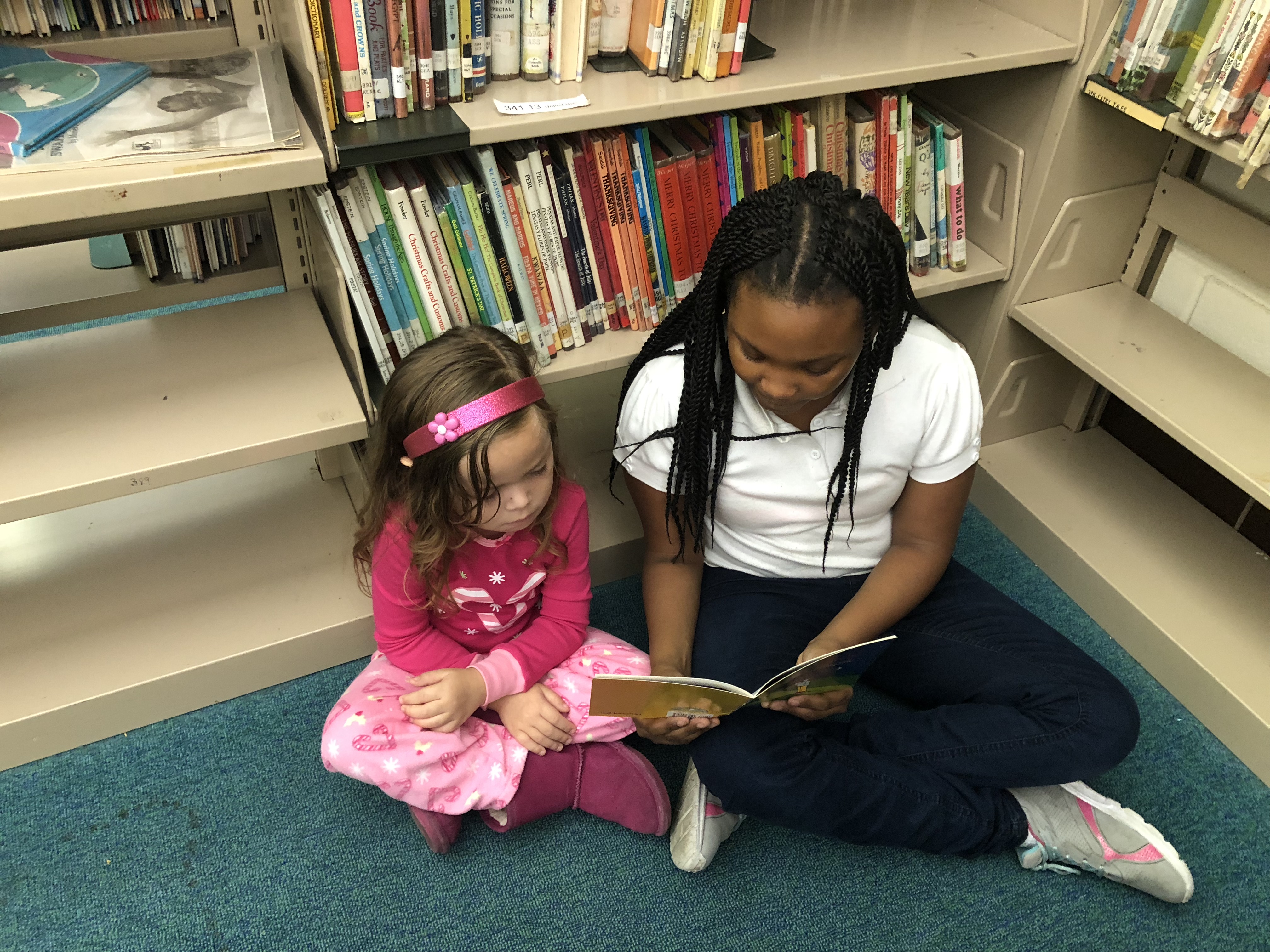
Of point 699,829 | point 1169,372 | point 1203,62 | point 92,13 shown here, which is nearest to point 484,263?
point 92,13

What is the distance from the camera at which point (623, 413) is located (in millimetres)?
1324

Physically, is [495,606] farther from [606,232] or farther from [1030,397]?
[1030,397]

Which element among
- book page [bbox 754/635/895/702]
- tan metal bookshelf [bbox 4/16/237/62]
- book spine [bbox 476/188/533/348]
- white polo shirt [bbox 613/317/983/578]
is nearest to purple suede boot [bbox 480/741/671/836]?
book page [bbox 754/635/895/702]

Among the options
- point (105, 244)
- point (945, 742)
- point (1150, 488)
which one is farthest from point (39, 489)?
point (1150, 488)

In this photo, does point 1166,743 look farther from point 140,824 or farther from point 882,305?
point 140,824

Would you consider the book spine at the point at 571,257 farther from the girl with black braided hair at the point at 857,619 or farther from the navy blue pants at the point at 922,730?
the navy blue pants at the point at 922,730

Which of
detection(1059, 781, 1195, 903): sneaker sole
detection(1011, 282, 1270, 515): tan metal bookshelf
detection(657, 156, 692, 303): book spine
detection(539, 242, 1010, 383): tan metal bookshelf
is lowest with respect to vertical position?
detection(1059, 781, 1195, 903): sneaker sole

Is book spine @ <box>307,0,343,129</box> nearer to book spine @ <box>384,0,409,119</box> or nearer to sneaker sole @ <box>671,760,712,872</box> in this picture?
book spine @ <box>384,0,409,119</box>

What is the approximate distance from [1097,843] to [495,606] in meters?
0.86

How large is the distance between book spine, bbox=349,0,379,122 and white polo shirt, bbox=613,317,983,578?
0.46m

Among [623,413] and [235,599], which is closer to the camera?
[623,413]

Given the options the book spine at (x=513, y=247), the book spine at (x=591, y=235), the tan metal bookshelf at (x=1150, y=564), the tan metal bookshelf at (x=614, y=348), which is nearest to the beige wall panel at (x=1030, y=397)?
the tan metal bookshelf at (x=1150, y=564)

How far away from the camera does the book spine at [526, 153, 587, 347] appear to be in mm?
1301

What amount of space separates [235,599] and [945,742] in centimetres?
108
